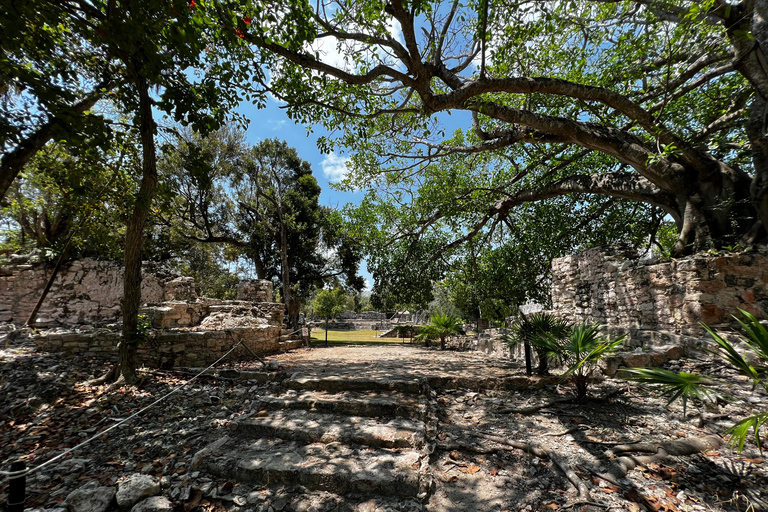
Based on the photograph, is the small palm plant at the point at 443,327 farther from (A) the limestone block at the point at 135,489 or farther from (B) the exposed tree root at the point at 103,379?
(A) the limestone block at the point at 135,489

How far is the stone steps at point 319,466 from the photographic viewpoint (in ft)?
8.88

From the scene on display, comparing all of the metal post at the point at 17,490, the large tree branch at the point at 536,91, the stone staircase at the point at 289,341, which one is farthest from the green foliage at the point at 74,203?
the stone staircase at the point at 289,341

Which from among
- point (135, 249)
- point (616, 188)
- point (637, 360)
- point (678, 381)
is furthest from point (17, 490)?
point (616, 188)

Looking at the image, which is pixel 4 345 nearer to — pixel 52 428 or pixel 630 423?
pixel 52 428

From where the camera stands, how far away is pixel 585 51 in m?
7.25

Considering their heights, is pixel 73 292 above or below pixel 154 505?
above

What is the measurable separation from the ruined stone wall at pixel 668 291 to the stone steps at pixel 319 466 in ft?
17.3

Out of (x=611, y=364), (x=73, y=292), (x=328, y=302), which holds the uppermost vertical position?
(x=73, y=292)

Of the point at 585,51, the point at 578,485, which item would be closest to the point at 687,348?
the point at 578,485

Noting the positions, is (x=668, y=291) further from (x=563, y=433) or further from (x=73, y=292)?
(x=73, y=292)

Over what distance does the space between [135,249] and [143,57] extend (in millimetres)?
2867

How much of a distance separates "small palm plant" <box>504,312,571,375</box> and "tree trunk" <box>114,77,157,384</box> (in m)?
6.44

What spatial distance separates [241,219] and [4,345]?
43.1ft

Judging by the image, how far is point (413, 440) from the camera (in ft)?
10.8
